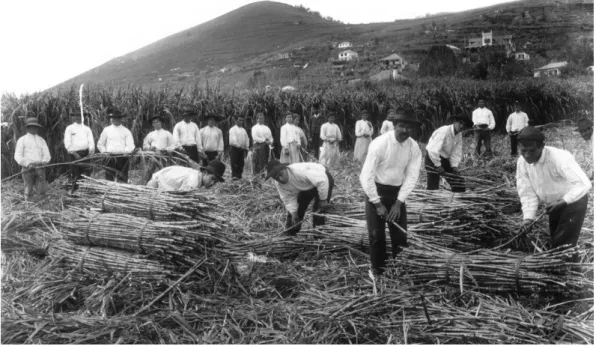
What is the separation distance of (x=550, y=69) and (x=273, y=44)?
13854mm

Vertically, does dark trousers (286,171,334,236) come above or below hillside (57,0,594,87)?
below

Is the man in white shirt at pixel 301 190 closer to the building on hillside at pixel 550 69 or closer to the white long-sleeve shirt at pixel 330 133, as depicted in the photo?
the white long-sleeve shirt at pixel 330 133

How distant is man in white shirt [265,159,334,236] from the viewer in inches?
216

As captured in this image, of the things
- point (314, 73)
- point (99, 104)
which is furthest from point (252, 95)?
point (314, 73)

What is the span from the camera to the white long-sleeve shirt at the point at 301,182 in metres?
5.48

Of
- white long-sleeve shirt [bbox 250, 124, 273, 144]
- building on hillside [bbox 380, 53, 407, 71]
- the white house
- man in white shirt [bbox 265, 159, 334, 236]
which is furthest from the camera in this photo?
the white house

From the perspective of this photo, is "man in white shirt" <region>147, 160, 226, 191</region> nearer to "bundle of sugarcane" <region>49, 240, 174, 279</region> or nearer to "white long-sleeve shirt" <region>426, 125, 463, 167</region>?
"bundle of sugarcane" <region>49, 240, 174, 279</region>

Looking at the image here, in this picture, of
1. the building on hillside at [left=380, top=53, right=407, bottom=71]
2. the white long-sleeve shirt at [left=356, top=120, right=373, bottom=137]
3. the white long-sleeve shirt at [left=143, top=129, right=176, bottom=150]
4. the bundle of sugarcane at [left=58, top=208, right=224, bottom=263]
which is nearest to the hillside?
the building on hillside at [left=380, top=53, right=407, bottom=71]

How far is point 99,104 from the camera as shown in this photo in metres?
11.7

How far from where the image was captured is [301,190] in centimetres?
563

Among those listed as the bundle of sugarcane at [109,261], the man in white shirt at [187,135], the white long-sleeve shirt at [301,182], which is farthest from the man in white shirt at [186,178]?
the man in white shirt at [187,135]

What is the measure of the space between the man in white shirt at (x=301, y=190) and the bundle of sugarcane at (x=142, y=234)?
1.19 meters

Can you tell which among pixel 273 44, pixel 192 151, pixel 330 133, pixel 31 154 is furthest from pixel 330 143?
pixel 273 44

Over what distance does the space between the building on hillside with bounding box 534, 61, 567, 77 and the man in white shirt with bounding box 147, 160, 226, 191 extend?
14.8 meters
